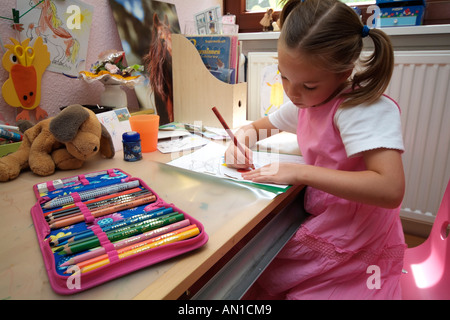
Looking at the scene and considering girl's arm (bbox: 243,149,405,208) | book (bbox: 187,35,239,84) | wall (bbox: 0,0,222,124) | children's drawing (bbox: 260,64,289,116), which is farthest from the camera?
children's drawing (bbox: 260,64,289,116)

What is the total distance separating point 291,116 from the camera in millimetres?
930

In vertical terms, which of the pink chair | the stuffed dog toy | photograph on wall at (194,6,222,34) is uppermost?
photograph on wall at (194,6,222,34)

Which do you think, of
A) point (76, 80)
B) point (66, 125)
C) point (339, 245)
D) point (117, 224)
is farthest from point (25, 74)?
point (339, 245)

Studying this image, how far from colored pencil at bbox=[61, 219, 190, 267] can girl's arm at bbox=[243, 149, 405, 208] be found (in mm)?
265

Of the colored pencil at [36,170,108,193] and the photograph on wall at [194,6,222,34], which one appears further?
the photograph on wall at [194,6,222,34]

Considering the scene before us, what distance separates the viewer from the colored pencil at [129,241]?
14.8 inches

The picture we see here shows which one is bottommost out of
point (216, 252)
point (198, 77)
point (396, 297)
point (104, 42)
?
point (396, 297)

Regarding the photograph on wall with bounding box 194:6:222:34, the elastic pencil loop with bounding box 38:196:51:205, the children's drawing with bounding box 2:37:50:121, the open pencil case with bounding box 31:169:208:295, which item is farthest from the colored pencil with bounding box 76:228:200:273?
the photograph on wall with bounding box 194:6:222:34

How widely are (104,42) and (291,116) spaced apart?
66 centimetres

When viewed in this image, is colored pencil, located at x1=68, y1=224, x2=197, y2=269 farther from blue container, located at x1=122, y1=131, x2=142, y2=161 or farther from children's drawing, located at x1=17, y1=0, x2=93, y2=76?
children's drawing, located at x1=17, y1=0, x2=93, y2=76

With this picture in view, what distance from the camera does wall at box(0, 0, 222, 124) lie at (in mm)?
790

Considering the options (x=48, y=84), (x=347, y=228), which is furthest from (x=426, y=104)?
(x=48, y=84)

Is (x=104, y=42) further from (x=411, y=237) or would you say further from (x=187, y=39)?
(x=411, y=237)

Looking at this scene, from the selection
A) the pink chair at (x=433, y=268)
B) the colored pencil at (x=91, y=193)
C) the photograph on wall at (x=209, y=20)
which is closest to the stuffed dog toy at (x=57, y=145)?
the colored pencil at (x=91, y=193)
